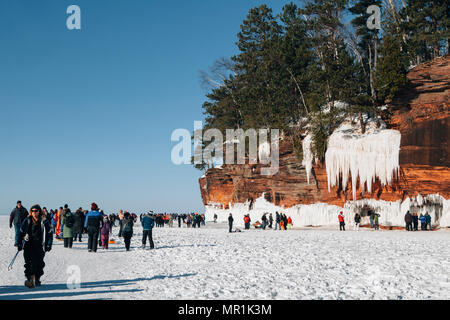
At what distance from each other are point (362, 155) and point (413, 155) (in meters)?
3.79

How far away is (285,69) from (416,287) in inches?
1370

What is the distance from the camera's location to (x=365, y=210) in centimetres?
3108

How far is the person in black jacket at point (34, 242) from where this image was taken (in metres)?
7.66

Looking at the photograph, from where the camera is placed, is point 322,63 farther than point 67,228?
Yes

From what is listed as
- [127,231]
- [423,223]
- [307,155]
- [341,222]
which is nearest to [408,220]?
[423,223]

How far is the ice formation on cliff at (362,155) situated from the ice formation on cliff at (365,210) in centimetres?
138

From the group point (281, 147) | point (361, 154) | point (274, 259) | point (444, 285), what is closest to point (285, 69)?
point (281, 147)

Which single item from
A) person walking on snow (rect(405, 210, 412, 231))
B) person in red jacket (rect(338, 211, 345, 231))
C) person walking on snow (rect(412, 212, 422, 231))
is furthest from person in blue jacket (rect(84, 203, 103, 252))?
person walking on snow (rect(412, 212, 422, 231))

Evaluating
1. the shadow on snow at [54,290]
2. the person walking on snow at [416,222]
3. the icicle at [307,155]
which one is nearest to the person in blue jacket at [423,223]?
the person walking on snow at [416,222]

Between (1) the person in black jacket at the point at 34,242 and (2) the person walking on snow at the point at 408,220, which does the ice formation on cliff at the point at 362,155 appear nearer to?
(2) the person walking on snow at the point at 408,220

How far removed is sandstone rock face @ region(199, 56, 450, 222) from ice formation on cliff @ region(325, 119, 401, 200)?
22.6 inches

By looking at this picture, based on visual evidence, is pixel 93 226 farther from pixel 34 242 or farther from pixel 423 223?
pixel 423 223

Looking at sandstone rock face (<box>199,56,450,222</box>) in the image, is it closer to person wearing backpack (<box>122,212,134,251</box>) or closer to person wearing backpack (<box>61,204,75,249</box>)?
person wearing backpack (<box>122,212,134,251</box>)

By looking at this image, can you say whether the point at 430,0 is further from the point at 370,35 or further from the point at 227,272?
the point at 227,272
